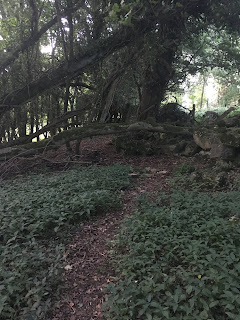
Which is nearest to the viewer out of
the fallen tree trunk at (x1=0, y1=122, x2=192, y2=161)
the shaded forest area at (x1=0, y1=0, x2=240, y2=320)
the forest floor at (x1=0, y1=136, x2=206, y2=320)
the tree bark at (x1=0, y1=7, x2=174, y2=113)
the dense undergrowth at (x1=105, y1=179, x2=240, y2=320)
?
the dense undergrowth at (x1=105, y1=179, x2=240, y2=320)

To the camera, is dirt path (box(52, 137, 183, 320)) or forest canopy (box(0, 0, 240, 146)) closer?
dirt path (box(52, 137, 183, 320))

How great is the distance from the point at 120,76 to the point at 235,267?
798 cm

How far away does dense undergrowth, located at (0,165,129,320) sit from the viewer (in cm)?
306

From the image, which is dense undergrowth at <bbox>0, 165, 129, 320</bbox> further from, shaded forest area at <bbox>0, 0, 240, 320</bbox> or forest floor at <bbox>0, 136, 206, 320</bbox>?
forest floor at <bbox>0, 136, 206, 320</bbox>

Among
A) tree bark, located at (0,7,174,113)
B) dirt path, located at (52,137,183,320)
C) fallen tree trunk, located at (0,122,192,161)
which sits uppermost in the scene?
tree bark, located at (0,7,174,113)

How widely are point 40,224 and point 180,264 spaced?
2281 millimetres

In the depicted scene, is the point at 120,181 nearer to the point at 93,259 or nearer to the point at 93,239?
the point at 93,239

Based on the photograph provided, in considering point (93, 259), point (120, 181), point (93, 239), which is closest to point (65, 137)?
point (120, 181)

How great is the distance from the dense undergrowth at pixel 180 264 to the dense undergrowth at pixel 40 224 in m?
→ 0.82

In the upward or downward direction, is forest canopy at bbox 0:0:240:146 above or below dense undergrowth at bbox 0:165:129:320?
above

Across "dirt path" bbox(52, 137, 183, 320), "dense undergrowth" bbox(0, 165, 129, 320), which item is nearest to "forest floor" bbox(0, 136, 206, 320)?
"dirt path" bbox(52, 137, 183, 320)

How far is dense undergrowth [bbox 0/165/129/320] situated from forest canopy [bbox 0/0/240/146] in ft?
10.8

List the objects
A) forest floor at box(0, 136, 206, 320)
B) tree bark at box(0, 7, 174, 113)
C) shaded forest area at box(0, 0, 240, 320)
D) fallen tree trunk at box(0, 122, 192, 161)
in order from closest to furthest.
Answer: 1. shaded forest area at box(0, 0, 240, 320)
2. forest floor at box(0, 136, 206, 320)
3. fallen tree trunk at box(0, 122, 192, 161)
4. tree bark at box(0, 7, 174, 113)

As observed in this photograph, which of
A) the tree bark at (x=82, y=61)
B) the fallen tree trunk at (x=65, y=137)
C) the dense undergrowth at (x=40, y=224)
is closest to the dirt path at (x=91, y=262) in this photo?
the dense undergrowth at (x=40, y=224)
